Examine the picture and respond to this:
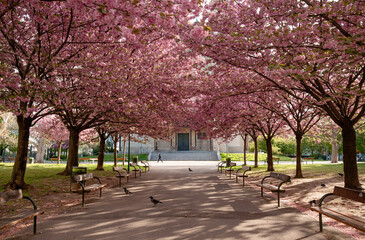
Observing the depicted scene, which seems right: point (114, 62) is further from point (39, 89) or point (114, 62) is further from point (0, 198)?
point (0, 198)

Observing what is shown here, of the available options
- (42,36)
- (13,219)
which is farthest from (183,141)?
(13,219)

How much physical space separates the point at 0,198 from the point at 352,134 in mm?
10755

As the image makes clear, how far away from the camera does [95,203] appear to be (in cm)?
802

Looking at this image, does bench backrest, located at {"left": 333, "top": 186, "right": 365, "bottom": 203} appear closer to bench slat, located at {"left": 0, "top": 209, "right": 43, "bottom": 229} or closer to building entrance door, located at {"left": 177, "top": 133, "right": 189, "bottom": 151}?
bench slat, located at {"left": 0, "top": 209, "right": 43, "bottom": 229}

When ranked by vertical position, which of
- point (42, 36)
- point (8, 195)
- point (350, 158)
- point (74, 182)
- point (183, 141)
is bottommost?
point (74, 182)

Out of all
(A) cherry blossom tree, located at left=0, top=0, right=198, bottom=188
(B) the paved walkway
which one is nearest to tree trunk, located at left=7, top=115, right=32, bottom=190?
(A) cherry blossom tree, located at left=0, top=0, right=198, bottom=188

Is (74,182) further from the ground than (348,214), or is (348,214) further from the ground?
(348,214)

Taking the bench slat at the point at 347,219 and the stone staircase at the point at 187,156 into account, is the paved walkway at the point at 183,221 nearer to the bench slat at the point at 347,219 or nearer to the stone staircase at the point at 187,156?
the bench slat at the point at 347,219

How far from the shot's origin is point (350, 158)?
29.7 ft

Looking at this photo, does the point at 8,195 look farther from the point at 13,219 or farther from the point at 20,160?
the point at 20,160

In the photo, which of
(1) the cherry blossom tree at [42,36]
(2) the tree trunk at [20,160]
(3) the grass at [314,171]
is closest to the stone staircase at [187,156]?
(3) the grass at [314,171]

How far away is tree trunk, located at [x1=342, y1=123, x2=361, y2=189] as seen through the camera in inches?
351

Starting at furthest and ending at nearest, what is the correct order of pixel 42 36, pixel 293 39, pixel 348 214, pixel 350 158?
pixel 350 158 < pixel 42 36 < pixel 293 39 < pixel 348 214

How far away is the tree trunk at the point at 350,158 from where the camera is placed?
8906mm
